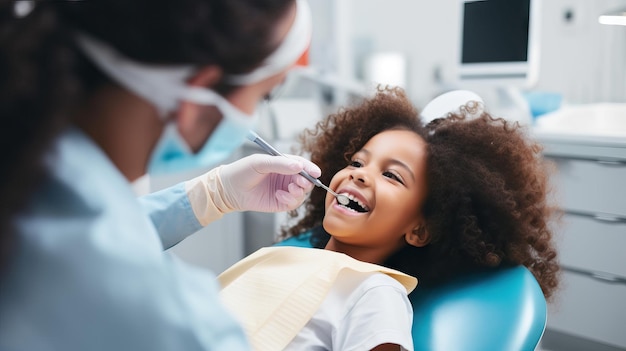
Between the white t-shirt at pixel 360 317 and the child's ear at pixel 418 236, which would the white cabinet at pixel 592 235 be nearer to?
the child's ear at pixel 418 236

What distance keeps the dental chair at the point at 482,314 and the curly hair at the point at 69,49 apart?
0.70 metres

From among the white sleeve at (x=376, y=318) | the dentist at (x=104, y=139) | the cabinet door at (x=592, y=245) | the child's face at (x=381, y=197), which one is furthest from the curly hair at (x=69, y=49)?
the cabinet door at (x=592, y=245)

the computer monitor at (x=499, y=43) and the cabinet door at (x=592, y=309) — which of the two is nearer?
the cabinet door at (x=592, y=309)

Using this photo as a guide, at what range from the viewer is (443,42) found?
10.2 ft

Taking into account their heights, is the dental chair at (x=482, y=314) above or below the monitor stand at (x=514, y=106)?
below

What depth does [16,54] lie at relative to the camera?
1.49 feet

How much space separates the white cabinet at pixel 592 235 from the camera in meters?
1.74

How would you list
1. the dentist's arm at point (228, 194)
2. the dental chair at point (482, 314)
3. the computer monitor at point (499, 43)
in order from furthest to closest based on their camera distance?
the computer monitor at point (499, 43)
the dentist's arm at point (228, 194)
the dental chair at point (482, 314)

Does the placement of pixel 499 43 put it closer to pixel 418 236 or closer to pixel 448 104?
pixel 448 104

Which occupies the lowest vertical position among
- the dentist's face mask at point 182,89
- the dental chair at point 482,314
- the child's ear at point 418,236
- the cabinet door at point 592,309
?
the cabinet door at point 592,309

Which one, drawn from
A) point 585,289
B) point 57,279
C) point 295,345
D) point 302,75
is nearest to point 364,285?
point 295,345

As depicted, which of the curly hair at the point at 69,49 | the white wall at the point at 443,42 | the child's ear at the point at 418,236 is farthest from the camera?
the white wall at the point at 443,42

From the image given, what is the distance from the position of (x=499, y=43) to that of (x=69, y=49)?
6.66ft

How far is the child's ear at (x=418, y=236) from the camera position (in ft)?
3.94
